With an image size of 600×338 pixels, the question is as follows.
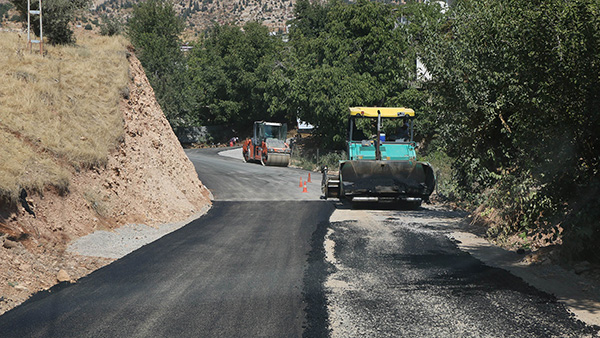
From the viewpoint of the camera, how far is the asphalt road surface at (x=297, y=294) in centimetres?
688

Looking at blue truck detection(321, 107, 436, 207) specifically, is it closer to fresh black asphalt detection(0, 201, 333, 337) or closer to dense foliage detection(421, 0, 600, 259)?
dense foliage detection(421, 0, 600, 259)

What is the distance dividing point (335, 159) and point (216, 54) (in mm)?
35435

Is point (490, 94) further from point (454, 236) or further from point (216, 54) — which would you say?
point (216, 54)

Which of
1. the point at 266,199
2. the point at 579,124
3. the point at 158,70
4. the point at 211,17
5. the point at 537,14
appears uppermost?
the point at 211,17

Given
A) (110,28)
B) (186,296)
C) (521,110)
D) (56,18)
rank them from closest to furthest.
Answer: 1. (186,296)
2. (521,110)
3. (56,18)
4. (110,28)

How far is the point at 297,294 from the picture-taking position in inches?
331

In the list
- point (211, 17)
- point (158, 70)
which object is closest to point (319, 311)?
point (158, 70)

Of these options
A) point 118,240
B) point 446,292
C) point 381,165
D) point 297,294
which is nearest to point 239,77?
point 381,165

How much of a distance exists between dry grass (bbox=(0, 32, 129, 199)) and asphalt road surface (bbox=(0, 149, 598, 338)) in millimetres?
3849

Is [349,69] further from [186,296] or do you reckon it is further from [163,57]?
[186,296]

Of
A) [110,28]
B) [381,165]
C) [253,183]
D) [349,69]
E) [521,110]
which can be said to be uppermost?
[110,28]

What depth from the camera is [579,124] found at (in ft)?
29.5

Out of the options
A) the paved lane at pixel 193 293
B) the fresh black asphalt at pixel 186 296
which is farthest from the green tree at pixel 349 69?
the fresh black asphalt at pixel 186 296

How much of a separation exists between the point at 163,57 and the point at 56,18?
35922 mm
